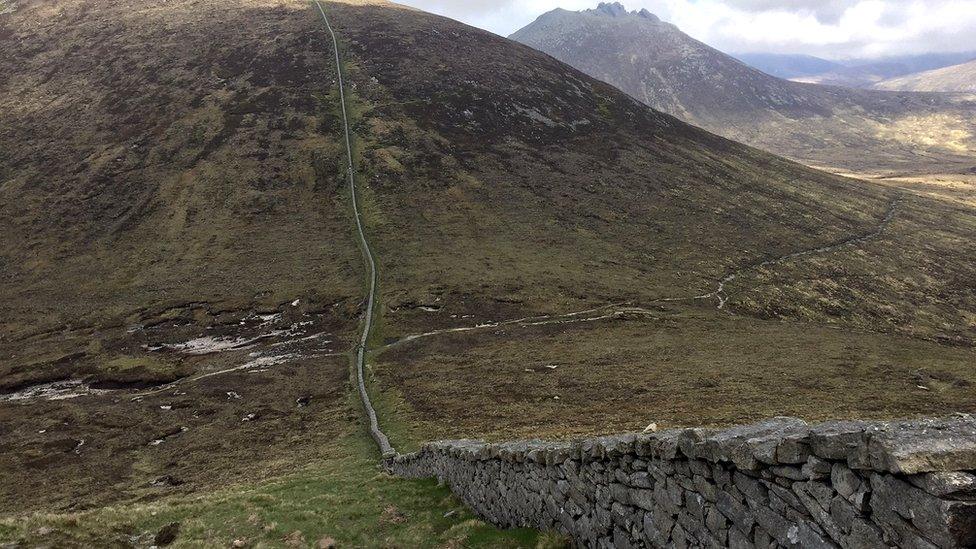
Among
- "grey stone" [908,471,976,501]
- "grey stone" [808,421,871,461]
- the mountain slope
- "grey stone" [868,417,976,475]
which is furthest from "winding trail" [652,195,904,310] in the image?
"grey stone" [908,471,976,501]

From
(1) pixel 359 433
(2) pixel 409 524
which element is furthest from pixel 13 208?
(2) pixel 409 524

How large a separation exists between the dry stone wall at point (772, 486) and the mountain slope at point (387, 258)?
17813 mm

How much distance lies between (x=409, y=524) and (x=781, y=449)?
45.8 ft

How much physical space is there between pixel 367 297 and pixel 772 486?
57447mm

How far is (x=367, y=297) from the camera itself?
61.3 meters

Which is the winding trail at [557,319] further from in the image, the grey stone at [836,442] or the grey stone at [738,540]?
the grey stone at [836,442]

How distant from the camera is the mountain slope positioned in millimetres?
35406

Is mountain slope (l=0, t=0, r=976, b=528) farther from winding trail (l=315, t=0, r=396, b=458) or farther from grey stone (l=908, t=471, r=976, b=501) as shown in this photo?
grey stone (l=908, t=471, r=976, b=501)

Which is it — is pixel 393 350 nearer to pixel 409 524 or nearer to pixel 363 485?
pixel 363 485

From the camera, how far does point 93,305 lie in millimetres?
63844

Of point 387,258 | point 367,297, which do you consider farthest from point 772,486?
point 387,258

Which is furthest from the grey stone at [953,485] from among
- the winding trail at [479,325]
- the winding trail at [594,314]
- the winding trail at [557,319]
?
the winding trail at [557,319]

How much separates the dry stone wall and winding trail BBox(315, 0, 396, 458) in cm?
1804

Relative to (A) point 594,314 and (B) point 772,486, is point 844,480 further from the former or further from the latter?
(A) point 594,314
